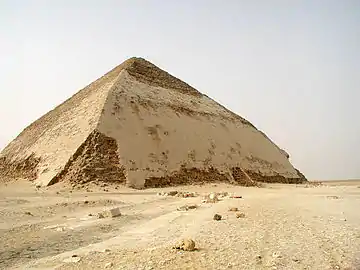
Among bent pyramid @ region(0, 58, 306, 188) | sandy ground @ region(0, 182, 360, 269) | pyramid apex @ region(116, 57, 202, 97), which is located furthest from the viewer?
pyramid apex @ region(116, 57, 202, 97)

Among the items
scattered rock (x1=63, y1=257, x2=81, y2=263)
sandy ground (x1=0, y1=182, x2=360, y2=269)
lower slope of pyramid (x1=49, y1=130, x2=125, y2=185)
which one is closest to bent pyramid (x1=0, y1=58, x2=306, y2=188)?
lower slope of pyramid (x1=49, y1=130, x2=125, y2=185)

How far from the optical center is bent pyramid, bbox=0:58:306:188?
19797 mm

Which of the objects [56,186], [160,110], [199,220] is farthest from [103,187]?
[199,220]

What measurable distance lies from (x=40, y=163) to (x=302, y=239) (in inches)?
750

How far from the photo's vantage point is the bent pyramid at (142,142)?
19.8 metres

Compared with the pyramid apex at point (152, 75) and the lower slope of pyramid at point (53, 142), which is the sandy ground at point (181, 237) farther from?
the pyramid apex at point (152, 75)

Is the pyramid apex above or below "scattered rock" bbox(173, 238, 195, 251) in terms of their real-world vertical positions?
above

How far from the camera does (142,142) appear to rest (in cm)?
2205

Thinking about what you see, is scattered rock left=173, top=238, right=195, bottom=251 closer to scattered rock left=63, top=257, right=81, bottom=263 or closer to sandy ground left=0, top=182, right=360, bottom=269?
sandy ground left=0, top=182, right=360, bottom=269

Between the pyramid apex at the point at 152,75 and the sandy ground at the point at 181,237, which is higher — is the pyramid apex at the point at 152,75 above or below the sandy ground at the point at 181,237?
above

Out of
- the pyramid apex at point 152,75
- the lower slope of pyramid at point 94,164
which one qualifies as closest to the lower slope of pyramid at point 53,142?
the lower slope of pyramid at point 94,164

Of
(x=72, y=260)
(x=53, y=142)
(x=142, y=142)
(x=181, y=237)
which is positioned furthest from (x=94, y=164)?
(x=72, y=260)

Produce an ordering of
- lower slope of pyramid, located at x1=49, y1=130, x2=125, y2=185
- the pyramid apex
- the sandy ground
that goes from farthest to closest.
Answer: the pyramid apex
lower slope of pyramid, located at x1=49, y1=130, x2=125, y2=185
the sandy ground

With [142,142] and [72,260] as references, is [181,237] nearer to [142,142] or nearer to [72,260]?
[72,260]
